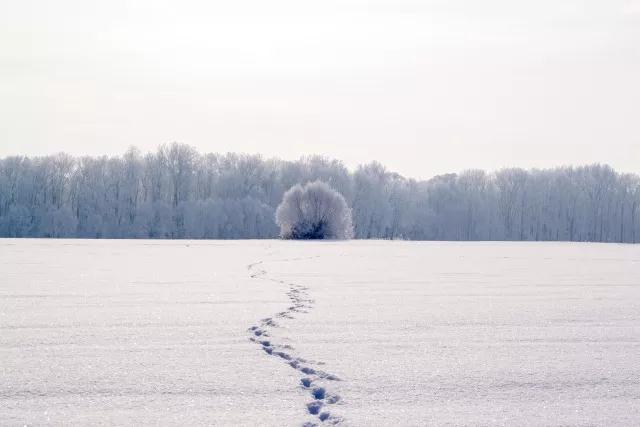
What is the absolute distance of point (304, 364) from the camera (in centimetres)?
414

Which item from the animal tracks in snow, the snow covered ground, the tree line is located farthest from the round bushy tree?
the animal tracks in snow

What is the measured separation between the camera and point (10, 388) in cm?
356

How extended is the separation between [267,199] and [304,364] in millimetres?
53212

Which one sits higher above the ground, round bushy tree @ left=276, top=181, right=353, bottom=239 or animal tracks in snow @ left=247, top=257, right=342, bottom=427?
round bushy tree @ left=276, top=181, right=353, bottom=239

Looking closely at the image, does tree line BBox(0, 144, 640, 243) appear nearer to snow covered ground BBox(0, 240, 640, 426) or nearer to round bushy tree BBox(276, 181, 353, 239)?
round bushy tree BBox(276, 181, 353, 239)

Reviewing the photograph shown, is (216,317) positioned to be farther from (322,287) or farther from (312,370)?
(322,287)

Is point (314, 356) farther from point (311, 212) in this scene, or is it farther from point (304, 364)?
point (311, 212)

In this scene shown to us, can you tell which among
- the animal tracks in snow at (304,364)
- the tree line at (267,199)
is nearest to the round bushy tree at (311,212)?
the tree line at (267,199)

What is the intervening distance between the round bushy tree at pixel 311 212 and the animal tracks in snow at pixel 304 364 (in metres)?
25.0

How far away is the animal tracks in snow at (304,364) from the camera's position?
3295 mm

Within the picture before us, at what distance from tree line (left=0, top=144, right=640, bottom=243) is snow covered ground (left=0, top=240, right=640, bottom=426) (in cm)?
4246

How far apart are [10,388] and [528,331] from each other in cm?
380

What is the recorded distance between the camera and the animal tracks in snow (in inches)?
130

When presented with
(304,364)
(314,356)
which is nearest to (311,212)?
(314,356)
